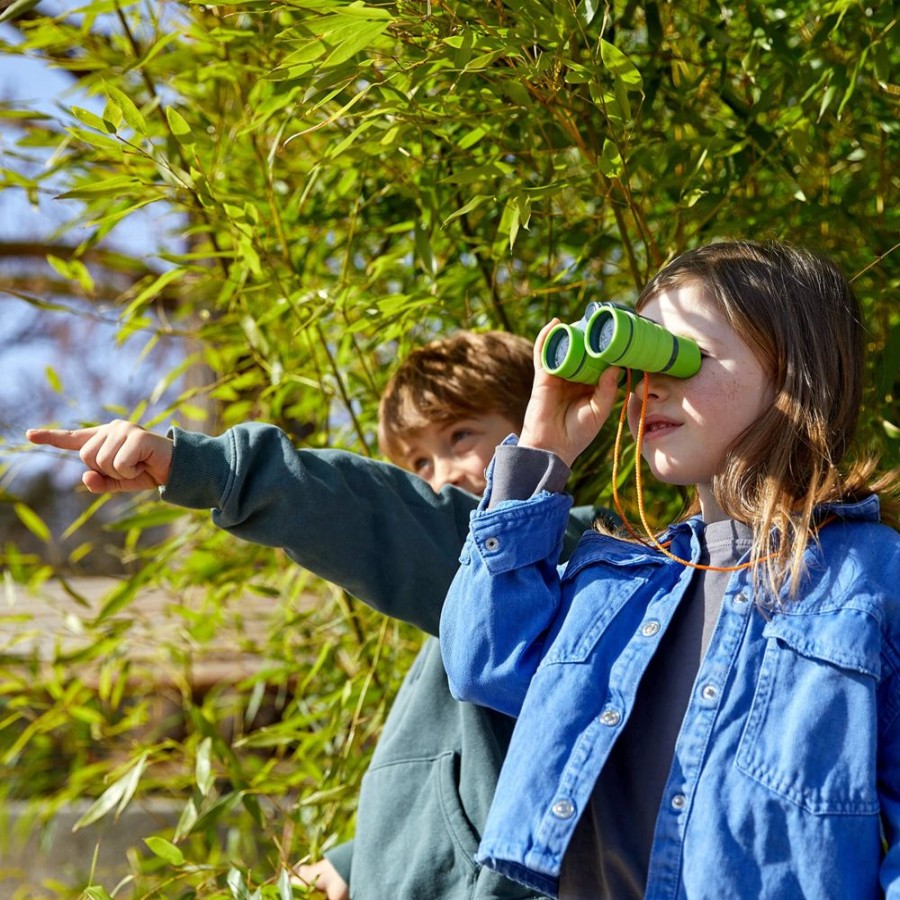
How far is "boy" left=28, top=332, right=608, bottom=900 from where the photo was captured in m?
1.04

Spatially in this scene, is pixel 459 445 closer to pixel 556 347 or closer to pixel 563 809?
pixel 556 347

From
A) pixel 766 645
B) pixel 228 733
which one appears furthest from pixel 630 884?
pixel 228 733

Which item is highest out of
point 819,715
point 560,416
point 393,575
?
point 560,416

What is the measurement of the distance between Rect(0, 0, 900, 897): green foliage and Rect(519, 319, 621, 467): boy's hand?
18cm

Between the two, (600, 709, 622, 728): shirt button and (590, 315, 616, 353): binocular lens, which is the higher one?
(590, 315, 616, 353): binocular lens

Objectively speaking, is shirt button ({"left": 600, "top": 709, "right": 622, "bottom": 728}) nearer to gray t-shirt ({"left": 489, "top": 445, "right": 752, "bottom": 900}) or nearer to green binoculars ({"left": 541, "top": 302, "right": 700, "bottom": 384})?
gray t-shirt ({"left": 489, "top": 445, "right": 752, "bottom": 900})

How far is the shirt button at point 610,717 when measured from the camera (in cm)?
88

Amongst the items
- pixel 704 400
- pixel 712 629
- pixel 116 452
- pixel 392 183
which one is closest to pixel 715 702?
pixel 712 629

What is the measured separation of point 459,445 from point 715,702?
0.59m

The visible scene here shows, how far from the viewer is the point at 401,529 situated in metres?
1.17

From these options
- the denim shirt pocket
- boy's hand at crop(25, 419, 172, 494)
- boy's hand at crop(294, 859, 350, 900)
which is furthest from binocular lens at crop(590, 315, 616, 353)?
boy's hand at crop(294, 859, 350, 900)

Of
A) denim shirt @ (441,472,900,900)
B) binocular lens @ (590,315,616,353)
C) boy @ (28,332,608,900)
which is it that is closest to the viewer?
denim shirt @ (441,472,900,900)

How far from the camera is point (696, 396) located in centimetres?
95

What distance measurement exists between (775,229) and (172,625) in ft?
3.94
